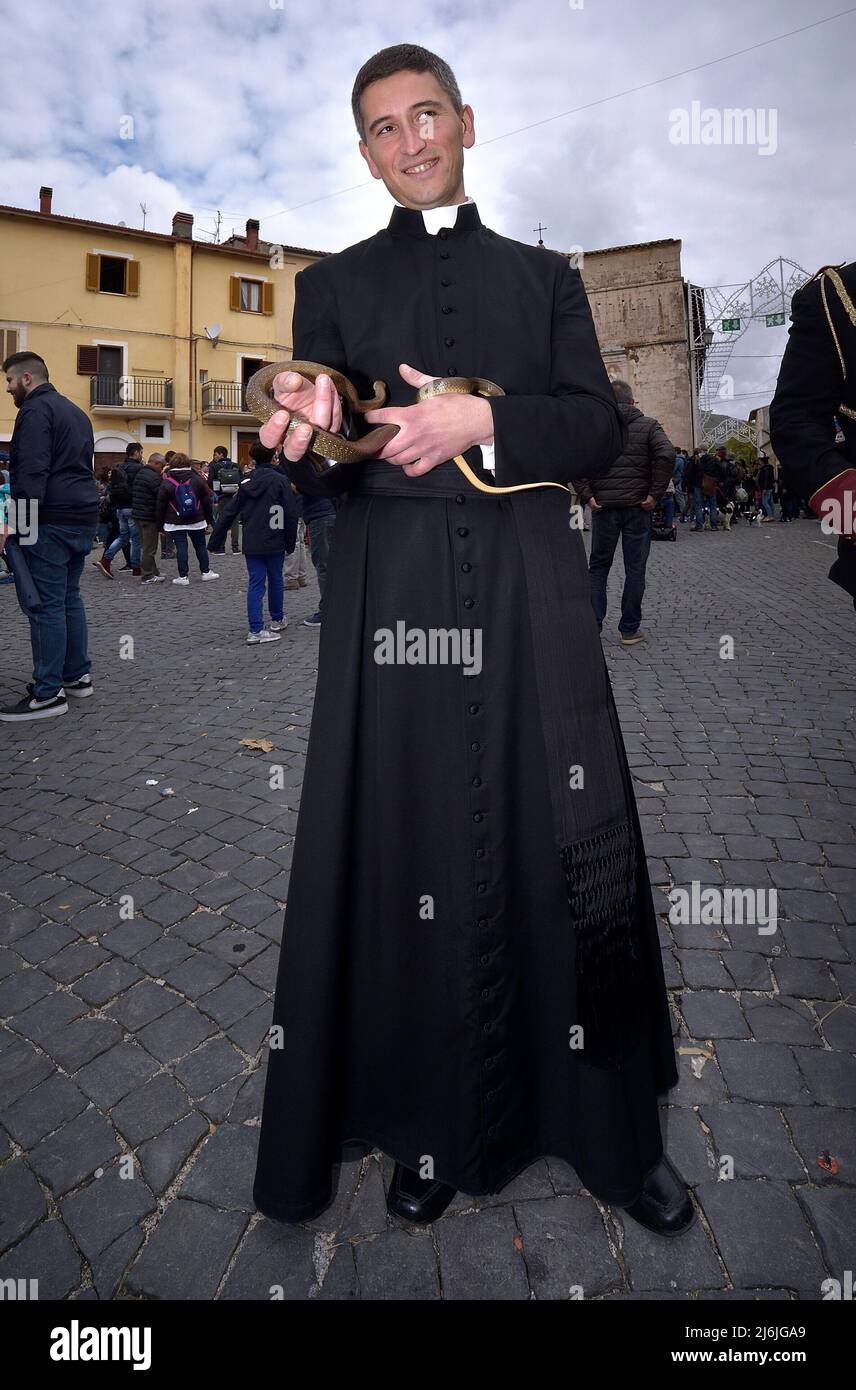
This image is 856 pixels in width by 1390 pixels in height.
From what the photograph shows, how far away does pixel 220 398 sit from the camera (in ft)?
107

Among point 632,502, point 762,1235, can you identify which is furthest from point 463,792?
point 632,502

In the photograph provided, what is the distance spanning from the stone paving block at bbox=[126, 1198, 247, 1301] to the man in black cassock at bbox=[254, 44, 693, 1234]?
156 millimetres

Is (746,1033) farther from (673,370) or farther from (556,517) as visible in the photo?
(673,370)

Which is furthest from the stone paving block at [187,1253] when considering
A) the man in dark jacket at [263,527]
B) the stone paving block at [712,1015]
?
the man in dark jacket at [263,527]

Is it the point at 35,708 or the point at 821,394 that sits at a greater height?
the point at 821,394

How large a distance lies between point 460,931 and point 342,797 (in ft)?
1.31

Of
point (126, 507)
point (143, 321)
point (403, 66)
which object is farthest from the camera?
point (143, 321)

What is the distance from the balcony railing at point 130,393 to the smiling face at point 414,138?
110 ft

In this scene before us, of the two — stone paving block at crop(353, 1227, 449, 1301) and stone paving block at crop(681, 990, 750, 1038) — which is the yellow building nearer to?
stone paving block at crop(681, 990, 750, 1038)

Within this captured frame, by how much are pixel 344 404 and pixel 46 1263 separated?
6.66ft

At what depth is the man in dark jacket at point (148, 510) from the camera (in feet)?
44.2

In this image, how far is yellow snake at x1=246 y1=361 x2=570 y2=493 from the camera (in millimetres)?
1301

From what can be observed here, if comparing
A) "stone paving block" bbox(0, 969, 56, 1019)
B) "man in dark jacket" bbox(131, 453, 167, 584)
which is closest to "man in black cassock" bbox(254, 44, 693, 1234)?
"stone paving block" bbox(0, 969, 56, 1019)

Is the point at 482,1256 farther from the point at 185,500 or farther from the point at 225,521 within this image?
the point at 185,500
